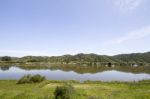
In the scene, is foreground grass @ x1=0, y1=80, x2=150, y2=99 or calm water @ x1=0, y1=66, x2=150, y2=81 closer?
foreground grass @ x1=0, y1=80, x2=150, y2=99

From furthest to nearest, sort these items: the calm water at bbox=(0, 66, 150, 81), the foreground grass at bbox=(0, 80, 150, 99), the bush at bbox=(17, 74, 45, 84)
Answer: the calm water at bbox=(0, 66, 150, 81)
the bush at bbox=(17, 74, 45, 84)
the foreground grass at bbox=(0, 80, 150, 99)

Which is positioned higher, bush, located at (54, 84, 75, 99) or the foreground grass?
bush, located at (54, 84, 75, 99)

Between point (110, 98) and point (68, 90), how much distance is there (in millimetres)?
6308

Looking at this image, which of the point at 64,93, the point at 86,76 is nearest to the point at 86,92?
the point at 64,93

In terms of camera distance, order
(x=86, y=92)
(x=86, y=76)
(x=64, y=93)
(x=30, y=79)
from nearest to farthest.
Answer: (x=64, y=93) < (x=86, y=92) < (x=30, y=79) < (x=86, y=76)

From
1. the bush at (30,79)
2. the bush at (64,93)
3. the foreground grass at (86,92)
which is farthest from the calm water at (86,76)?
the bush at (64,93)

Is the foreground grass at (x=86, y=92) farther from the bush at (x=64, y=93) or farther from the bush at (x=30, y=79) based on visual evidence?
the bush at (x=30, y=79)

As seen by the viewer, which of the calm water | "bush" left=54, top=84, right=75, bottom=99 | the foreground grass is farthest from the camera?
the calm water

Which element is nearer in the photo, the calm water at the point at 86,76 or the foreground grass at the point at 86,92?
the foreground grass at the point at 86,92

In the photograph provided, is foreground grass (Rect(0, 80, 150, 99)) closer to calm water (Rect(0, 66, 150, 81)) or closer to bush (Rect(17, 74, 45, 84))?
bush (Rect(17, 74, 45, 84))

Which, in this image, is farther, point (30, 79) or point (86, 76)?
point (86, 76)

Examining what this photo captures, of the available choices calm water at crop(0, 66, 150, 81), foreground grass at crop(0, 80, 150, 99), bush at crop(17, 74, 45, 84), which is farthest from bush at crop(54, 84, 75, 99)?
calm water at crop(0, 66, 150, 81)

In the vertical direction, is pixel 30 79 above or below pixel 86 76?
above

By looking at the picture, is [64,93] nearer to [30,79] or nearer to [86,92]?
[86,92]
